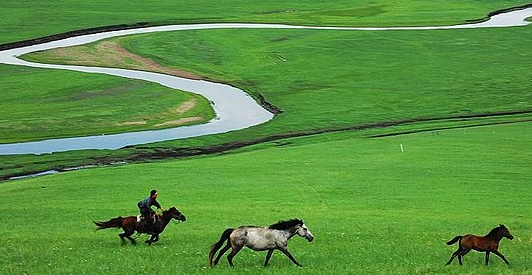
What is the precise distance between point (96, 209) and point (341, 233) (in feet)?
36.3

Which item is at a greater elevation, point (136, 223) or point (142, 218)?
point (142, 218)

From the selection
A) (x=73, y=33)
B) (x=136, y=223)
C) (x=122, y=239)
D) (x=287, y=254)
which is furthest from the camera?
(x=73, y=33)

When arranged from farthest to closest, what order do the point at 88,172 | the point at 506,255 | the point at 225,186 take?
the point at 88,172
the point at 225,186
the point at 506,255

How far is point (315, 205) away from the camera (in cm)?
3466

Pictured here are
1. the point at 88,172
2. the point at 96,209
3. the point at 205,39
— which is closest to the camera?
the point at 96,209

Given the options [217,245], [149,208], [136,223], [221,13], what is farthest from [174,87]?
[217,245]

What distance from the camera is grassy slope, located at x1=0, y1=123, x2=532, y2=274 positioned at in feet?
77.1

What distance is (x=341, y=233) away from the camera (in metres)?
27.9

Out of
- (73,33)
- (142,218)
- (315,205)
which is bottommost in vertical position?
(315,205)

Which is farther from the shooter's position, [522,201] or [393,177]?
[393,177]

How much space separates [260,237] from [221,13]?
122m

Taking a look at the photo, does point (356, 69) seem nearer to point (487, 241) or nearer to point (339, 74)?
point (339, 74)

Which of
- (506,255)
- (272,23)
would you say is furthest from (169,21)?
(506,255)

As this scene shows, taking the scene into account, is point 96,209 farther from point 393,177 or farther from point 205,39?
point 205,39
